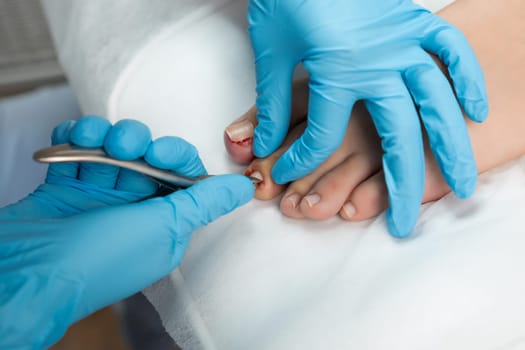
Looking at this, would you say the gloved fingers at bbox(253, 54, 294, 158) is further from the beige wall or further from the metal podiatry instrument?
the beige wall

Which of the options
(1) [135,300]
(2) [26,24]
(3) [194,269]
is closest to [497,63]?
(3) [194,269]

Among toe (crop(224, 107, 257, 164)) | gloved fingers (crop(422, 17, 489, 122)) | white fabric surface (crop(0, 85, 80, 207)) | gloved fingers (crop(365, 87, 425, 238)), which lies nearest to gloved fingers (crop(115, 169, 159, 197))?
toe (crop(224, 107, 257, 164))

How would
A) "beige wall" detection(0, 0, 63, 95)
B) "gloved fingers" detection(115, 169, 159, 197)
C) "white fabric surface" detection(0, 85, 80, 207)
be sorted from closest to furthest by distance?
"gloved fingers" detection(115, 169, 159, 197) < "white fabric surface" detection(0, 85, 80, 207) < "beige wall" detection(0, 0, 63, 95)

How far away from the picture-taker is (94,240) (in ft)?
2.23

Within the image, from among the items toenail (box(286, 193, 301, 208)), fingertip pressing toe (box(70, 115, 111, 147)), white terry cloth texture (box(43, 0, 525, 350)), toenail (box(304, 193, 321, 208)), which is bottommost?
white terry cloth texture (box(43, 0, 525, 350))

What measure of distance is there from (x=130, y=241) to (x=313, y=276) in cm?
26

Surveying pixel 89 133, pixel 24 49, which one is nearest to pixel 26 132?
pixel 24 49

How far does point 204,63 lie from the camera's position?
3.19 feet

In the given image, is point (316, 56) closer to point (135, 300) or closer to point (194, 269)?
point (194, 269)

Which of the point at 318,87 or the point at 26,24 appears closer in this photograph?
the point at 318,87

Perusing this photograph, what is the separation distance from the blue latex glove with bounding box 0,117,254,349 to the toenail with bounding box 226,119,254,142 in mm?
107

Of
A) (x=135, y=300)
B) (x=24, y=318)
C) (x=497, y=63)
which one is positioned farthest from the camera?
(x=135, y=300)

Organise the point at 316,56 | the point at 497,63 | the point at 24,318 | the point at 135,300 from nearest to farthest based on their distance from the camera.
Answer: the point at 24,318, the point at 316,56, the point at 497,63, the point at 135,300

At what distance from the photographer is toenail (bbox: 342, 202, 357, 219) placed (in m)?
0.79
